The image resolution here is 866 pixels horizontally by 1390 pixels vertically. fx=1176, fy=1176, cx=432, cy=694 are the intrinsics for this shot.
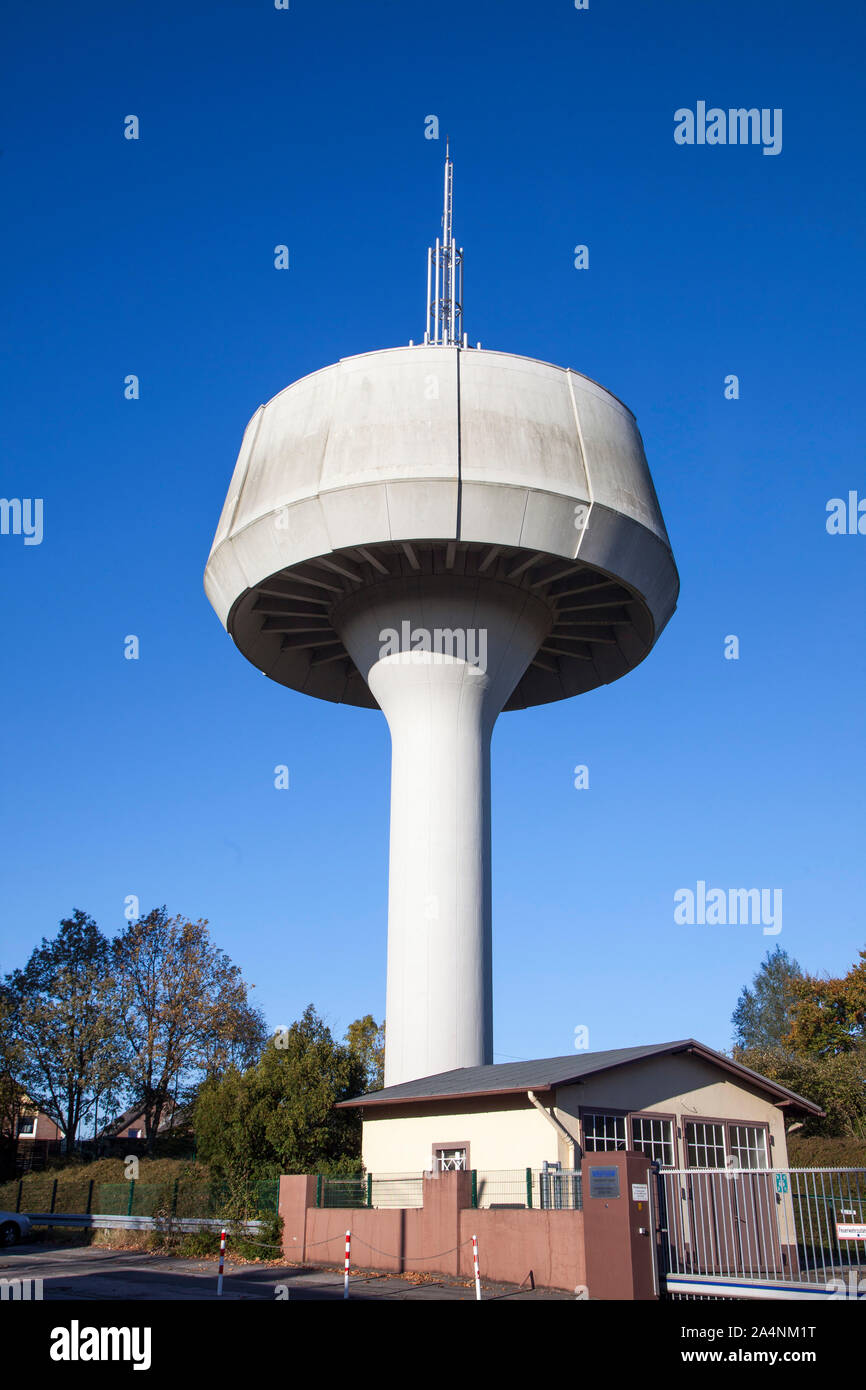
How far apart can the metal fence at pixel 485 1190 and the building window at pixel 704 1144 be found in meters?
3.41

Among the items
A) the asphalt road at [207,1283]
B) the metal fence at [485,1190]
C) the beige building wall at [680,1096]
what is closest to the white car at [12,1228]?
the asphalt road at [207,1283]

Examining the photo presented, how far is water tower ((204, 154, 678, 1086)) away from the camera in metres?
Result: 22.1

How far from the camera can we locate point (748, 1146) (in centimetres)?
2053

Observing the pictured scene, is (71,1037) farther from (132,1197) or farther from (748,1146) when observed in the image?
(748,1146)

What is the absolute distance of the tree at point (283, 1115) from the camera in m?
23.9

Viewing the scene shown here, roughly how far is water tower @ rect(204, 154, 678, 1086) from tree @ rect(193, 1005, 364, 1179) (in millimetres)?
2173

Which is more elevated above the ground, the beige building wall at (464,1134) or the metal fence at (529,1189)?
the beige building wall at (464,1134)

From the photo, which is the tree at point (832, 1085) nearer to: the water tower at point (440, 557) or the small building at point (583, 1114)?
the small building at point (583, 1114)

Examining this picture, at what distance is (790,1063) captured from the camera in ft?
129

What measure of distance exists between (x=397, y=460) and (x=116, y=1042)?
2944 cm

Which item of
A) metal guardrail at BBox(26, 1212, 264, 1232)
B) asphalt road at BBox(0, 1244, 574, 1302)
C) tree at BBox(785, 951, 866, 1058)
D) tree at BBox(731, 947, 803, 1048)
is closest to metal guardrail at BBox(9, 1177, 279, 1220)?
metal guardrail at BBox(26, 1212, 264, 1232)

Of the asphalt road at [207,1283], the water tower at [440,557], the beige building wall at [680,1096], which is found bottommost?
the asphalt road at [207,1283]

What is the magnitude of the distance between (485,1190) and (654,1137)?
2973 mm
